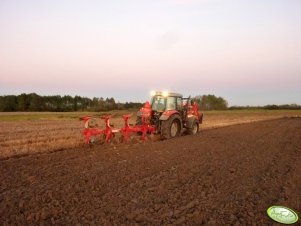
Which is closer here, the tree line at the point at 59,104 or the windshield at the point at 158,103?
the windshield at the point at 158,103

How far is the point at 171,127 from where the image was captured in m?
12.9

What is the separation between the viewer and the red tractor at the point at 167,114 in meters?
12.4

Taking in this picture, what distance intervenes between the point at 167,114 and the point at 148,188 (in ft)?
23.6

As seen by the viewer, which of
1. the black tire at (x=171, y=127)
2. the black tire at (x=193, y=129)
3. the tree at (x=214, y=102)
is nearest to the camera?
the black tire at (x=171, y=127)

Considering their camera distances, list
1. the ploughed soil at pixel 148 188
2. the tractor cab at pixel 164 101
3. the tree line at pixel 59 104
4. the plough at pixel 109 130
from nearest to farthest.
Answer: the ploughed soil at pixel 148 188 → the plough at pixel 109 130 → the tractor cab at pixel 164 101 → the tree line at pixel 59 104

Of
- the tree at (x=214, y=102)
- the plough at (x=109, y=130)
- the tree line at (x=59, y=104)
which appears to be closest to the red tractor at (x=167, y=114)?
the plough at (x=109, y=130)

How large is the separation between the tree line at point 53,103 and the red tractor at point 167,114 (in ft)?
A: 133

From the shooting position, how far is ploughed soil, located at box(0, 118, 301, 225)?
13.8ft

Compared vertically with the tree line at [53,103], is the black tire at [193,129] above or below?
below

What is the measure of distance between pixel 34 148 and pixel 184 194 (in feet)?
21.7

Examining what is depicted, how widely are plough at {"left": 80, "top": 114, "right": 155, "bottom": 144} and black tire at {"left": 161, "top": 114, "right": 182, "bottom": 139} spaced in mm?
442

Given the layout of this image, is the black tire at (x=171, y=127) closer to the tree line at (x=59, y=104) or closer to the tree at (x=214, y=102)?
the tree line at (x=59, y=104)

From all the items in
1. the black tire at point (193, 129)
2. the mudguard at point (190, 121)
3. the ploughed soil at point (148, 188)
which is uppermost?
the mudguard at point (190, 121)

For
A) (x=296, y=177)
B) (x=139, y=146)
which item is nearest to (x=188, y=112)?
(x=139, y=146)
